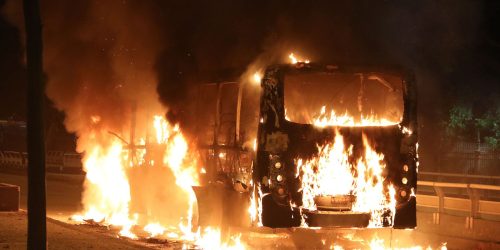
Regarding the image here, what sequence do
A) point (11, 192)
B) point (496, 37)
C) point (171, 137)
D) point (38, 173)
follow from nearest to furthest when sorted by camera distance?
point (38, 173) → point (171, 137) → point (11, 192) → point (496, 37)

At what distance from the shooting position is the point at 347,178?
1123 centimetres

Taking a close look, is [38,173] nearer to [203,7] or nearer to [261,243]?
[261,243]

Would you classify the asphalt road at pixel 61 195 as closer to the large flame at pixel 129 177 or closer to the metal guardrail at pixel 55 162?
the large flame at pixel 129 177

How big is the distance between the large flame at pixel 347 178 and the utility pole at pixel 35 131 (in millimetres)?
4248

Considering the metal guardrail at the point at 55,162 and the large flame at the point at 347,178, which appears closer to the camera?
the large flame at the point at 347,178

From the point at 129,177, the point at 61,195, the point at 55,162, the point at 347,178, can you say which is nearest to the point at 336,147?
the point at 347,178

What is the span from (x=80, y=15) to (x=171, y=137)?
5.80 metres

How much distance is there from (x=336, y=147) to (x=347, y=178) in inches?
17.5

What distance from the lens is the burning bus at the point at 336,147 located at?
1098cm

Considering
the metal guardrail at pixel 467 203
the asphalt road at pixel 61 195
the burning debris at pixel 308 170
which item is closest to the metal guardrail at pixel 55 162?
the asphalt road at pixel 61 195

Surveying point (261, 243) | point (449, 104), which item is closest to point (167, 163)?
point (261, 243)

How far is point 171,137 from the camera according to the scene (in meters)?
15.0

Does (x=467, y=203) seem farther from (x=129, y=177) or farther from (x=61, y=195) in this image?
(x=61, y=195)

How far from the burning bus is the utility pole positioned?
154 inches
